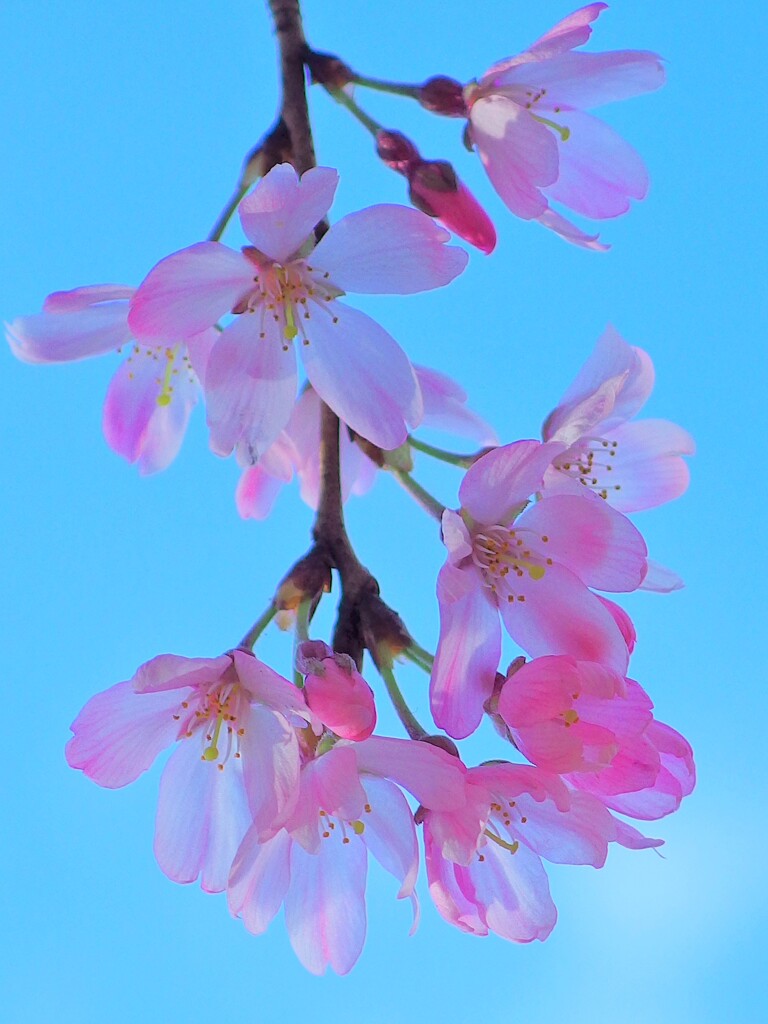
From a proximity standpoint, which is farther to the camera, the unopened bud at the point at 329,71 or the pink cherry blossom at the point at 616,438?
the unopened bud at the point at 329,71

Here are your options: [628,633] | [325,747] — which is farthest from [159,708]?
[628,633]

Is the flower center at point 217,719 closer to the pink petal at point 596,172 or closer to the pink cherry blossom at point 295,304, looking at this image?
the pink cherry blossom at point 295,304

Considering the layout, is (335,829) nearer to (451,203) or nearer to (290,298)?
(290,298)

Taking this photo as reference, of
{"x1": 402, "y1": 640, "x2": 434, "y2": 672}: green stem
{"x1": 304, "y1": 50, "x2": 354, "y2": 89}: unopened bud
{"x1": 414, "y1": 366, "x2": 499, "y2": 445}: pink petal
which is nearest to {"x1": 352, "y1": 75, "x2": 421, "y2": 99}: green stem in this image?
{"x1": 304, "y1": 50, "x2": 354, "y2": 89}: unopened bud

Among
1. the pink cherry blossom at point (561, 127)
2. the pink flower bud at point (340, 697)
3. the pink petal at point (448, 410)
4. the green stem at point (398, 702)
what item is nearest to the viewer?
the pink flower bud at point (340, 697)

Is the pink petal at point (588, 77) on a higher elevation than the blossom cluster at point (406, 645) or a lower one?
higher

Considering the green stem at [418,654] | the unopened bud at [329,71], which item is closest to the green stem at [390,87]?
the unopened bud at [329,71]

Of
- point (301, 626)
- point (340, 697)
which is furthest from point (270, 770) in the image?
point (301, 626)

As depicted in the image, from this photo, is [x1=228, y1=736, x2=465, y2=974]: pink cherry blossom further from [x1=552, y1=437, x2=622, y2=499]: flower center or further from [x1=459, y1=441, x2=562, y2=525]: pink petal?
[x1=552, y1=437, x2=622, y2=499]: flower center
